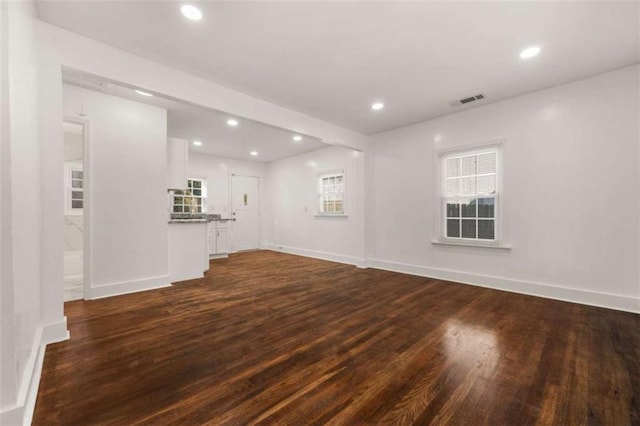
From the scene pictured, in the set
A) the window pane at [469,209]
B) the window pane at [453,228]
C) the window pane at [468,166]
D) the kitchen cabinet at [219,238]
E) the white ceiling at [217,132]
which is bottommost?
the kitchen cabinet at [219,238]

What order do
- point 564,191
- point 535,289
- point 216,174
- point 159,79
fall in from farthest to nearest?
1. point 216,174
2. point 535,289
3. point 564,191
4. point 159,79

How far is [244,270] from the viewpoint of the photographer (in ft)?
17.1

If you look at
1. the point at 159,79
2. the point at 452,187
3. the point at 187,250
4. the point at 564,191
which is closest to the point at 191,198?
the point at 187,250

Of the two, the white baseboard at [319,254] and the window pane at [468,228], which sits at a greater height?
the window pane at [468,228]

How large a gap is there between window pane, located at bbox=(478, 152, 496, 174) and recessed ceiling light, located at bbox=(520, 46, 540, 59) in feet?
5.06

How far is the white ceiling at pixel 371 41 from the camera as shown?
2100 millimetres

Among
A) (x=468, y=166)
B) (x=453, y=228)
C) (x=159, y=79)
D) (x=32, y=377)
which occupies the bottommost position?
(x=32, y=377)

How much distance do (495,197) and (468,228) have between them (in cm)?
63

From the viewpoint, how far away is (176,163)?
16.2ft

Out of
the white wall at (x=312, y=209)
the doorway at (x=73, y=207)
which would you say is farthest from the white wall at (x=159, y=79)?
the doorway at (x=73, y=207)

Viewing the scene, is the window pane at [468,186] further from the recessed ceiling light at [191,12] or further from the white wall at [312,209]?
the recessed ceiling light at [191,12]

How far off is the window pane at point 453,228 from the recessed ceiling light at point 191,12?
4.37 metres

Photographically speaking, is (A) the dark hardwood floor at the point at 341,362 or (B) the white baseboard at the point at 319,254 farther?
(B) the white baseboard at the point at 319,254

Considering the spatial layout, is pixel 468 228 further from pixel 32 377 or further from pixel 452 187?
pixel 32 377
